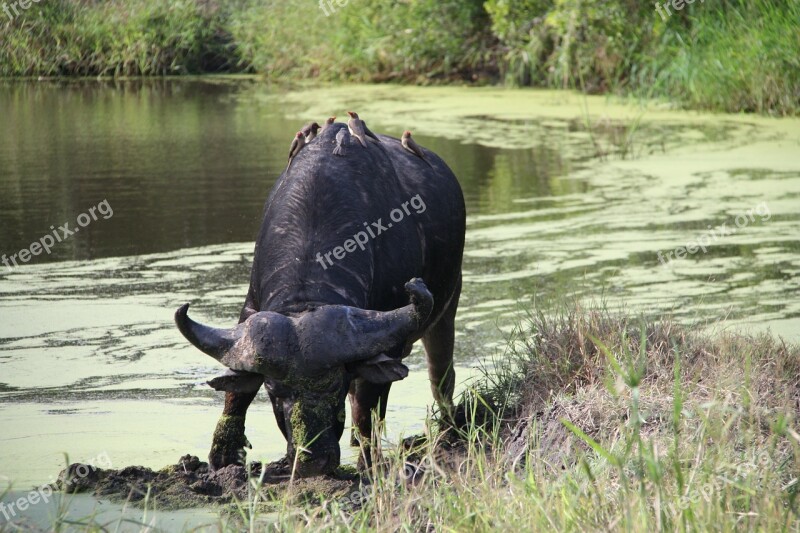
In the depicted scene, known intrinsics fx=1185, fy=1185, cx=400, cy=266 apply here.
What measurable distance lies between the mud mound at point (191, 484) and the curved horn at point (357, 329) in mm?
598

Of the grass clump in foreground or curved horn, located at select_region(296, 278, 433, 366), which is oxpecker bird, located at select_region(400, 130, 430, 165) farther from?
curved horn, located at select_region(296, 278, 433, 366)

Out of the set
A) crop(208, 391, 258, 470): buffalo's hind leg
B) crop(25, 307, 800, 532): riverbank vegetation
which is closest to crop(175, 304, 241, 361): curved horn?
crop(208, 391, 258, 470): buffalo's hind leg

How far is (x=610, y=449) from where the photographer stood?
186 inches

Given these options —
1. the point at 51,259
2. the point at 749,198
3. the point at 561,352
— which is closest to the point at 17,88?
the point at 51,259

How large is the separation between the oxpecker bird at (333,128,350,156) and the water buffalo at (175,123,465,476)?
0.04m

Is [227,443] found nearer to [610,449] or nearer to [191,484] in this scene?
[191,484]

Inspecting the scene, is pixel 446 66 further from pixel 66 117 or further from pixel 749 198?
pixel 749 198

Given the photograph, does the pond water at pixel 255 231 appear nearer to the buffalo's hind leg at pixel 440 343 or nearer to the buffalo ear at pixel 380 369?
the buffalo's hind leg at pixel 440 343

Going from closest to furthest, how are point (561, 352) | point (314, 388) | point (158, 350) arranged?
point (314, 388) → point (561, 352) → point (158, 350)

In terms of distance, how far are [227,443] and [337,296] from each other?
0.87m

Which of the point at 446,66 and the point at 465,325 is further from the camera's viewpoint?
the point at 446,66

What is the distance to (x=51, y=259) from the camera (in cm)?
1027

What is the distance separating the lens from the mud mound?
199 inches

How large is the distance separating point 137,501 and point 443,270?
2.36 metres
